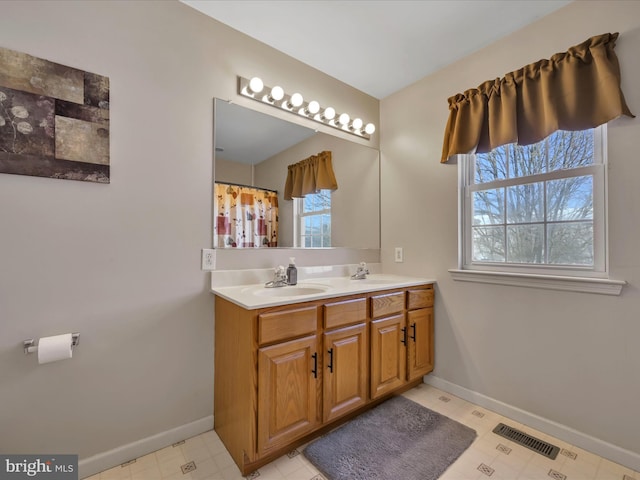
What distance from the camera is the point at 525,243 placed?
6.07 feet

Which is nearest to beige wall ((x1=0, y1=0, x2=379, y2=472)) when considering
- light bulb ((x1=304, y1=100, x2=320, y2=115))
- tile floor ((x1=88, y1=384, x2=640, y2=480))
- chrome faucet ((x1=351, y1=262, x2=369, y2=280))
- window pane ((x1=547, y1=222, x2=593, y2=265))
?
tile floor ((x1=88, y1=384, x2=640, y2=480))

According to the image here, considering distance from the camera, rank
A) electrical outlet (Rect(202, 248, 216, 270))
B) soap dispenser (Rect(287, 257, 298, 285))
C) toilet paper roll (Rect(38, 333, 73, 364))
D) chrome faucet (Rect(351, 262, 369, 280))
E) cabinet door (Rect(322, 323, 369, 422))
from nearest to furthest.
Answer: toilet paper roll (Rect(38, 333, 73, 364))
cabinet door (Rect(322, 323, 369, 422))
electrical outlet (Rect(202, 248, 216, 270))
soap dispenser (Rect(287, 257, 298, 285))
chrome faucet (Rect(351, 262, 369, 280))

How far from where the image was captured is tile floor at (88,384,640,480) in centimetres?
137

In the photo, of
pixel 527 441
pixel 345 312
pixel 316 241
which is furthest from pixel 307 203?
pixel 527 441

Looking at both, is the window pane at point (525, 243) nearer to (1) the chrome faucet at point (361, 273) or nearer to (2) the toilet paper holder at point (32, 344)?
(1) the chrome faucet at point (361, 273)

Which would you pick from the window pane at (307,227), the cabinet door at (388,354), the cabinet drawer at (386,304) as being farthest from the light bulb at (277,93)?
the cabinet door at (388,354)

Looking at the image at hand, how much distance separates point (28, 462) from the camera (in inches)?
48.9

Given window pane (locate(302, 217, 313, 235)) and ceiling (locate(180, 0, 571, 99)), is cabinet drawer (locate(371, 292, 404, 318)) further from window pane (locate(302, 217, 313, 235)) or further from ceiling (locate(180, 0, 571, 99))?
ceiling (locate(180, 0, 571, 99))

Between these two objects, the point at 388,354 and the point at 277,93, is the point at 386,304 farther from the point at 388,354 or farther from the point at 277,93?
the point at 277,93

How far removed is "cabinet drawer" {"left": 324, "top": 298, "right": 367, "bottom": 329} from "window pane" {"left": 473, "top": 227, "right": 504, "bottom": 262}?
0.95 meters

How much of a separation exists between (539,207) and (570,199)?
154 millimetres

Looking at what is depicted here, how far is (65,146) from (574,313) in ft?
8.95

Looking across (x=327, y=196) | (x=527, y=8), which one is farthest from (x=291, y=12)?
(x=527, y=8)

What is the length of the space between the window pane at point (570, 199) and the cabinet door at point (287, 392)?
5.25 feet
